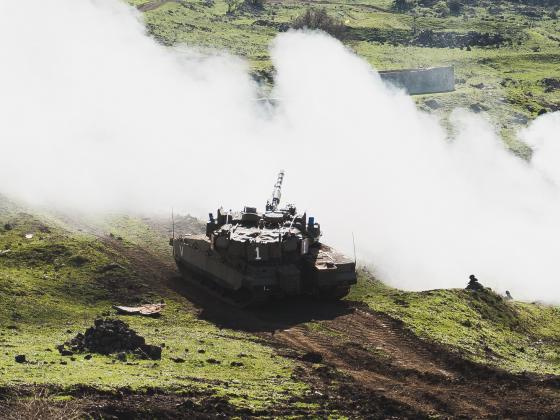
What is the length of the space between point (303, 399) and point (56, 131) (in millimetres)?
45244

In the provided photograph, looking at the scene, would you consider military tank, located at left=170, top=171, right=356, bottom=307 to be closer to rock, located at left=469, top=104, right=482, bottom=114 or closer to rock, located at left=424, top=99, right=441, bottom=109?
rock, located at left=424, top=99, right=441, bottom=109

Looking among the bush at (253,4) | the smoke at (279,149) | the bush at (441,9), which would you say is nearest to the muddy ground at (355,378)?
the smoke at (279,149)

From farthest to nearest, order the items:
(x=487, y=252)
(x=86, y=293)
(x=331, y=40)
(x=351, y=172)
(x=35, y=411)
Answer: (x=331, y=40) → (x=351, y=172) → (x=487, y=252) → (x=86, y=293) → (x=35, y=411)

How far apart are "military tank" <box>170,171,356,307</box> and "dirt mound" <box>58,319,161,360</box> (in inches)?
335

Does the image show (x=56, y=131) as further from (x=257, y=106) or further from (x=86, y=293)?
(x=86, y=293)

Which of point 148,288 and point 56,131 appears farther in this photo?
point 56,131

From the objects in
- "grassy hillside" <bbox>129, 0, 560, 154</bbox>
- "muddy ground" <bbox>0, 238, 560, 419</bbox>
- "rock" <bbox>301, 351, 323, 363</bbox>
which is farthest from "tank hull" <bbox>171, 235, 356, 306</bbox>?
"grassy hillside" <bbox>129, 0, 560, 154</bbox>

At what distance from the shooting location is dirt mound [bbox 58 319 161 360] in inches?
1229

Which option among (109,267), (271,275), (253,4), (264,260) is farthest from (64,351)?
(253,4)

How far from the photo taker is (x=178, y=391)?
27094 millimetres

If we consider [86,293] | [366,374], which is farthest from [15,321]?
[366,374]

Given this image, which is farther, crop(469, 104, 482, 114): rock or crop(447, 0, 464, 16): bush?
crop(447, 0, 464, 16): bush

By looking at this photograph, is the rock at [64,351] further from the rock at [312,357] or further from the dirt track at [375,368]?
the rock at [312,357]

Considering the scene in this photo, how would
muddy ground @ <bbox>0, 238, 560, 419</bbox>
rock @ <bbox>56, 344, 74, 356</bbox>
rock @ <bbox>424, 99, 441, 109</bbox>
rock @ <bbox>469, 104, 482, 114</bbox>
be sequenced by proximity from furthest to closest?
rock @ <bbox>469, 104, 482, 114</bbox> → rock @ <bbox>424, 99, 441, 109</bbox> → rock @ <bbox>56, 344, 74, 356</bbox> → muddy ground @ <bbox>0, 238, 560, 419</bbox>
